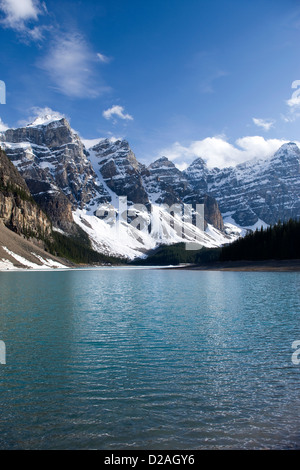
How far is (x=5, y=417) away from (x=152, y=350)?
9.65 metres

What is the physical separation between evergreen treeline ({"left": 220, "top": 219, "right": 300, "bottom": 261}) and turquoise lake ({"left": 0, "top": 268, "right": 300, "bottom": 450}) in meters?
91.9

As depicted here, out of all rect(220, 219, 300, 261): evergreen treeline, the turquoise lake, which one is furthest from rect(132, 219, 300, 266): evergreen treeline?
the turquoise lake

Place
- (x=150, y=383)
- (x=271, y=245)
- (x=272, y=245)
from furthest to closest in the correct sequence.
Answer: (x=271, y=245) → (x=272, y=245) → (x=150, y=383)

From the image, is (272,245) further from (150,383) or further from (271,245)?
(150,383)

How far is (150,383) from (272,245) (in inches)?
4525

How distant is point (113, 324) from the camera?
27359mm

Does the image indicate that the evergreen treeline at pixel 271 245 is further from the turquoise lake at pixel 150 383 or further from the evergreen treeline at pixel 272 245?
the turquoise lake at pixel 150 383

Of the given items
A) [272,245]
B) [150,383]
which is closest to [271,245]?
[272,245]

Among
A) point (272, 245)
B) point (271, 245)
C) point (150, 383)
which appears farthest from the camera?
point (271, 245)

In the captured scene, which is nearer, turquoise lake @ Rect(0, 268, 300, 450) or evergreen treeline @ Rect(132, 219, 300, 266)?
turquoise lake @ Rect(0, 268, 300, 450)

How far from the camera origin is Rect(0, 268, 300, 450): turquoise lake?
10297 millimetres

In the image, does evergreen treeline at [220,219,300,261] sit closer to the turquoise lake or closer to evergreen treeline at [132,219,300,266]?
evergreen treeline at [132,219,300,266]

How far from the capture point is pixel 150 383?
14.6m
